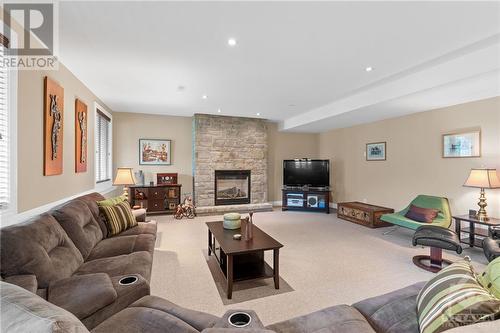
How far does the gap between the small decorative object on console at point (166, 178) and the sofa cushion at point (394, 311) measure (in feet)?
18.2

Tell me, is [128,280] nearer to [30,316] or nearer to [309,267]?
[30,316]

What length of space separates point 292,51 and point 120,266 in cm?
287

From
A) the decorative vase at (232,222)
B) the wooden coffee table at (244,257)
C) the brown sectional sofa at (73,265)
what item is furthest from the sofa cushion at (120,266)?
the decorative vase at (232,222)

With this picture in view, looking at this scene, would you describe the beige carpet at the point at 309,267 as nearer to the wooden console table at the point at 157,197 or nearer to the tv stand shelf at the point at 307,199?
the wooden console table at the point at 157,197

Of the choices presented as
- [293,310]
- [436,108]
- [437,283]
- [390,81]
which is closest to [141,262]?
[293,310]

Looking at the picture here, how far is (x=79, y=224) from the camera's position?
2.29 metres

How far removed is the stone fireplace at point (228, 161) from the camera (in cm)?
643

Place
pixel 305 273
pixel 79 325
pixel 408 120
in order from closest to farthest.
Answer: pixel 79 325 < pixel 305 273 < pixel 408 120

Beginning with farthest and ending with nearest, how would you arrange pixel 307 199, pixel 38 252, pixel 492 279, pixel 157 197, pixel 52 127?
pixel 307 199 → pixel 157 197 → pixel 52 127 → pixel 38 252 → pixel 492 279

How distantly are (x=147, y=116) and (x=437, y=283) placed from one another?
6.72 meters

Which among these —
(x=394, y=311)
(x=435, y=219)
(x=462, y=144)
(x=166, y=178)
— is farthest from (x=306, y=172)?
(x=394, y=311)

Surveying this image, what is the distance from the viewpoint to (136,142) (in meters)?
6.30

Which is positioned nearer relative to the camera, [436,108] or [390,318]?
[390,318]

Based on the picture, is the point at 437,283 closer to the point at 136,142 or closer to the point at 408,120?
the point at 408,120
